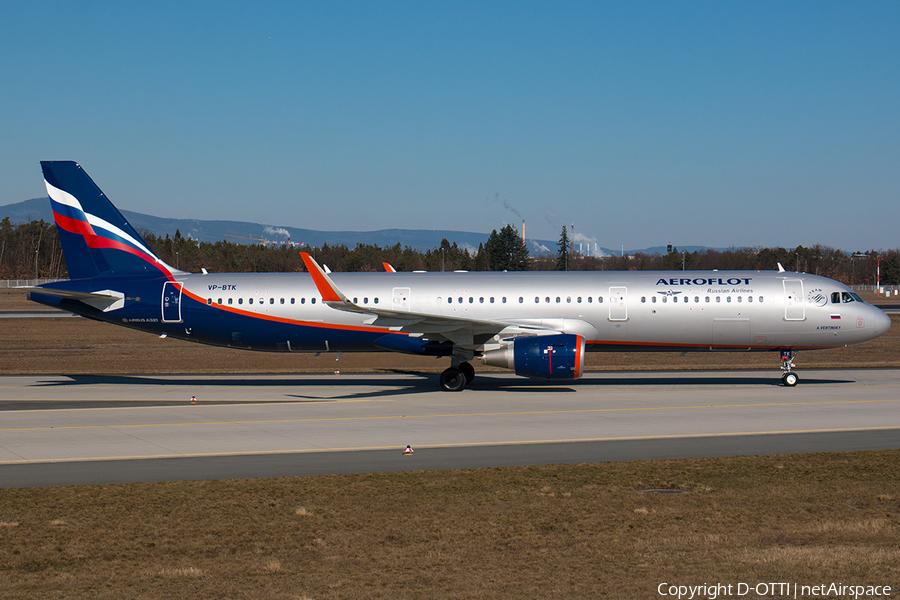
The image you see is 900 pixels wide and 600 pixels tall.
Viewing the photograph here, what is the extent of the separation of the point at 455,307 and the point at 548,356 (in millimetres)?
4669

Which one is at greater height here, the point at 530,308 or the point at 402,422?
the point at 530,308

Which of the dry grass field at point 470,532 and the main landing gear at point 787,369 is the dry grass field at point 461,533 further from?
the main landing gear at point 787,369

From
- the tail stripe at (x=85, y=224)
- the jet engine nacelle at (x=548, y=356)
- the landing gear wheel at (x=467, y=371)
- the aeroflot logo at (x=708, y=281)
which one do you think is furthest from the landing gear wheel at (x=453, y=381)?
the tail stripe at (x=85, y=224)

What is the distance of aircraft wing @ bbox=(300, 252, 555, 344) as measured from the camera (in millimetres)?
26281

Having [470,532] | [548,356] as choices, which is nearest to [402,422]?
[548,356]

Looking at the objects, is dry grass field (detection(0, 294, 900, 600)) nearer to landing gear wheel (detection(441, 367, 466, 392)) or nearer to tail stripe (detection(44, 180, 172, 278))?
landing gear wheel (detection(441, 367, 466, 392))

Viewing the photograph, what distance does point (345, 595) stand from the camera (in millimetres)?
8734

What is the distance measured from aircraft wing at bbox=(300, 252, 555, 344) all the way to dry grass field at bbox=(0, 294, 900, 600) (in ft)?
33.3

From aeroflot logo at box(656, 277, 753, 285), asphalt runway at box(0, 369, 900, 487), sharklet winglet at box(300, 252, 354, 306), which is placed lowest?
asphalt runway at box(0, 369, 900, 487)

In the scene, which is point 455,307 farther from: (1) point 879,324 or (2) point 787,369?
(1) point 879,324

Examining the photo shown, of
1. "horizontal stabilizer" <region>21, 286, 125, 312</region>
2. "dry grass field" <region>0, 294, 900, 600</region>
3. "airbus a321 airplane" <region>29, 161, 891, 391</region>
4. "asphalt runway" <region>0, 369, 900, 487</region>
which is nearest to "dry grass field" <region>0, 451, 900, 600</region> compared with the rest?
"dry grass field" <region>0, 294, 900, 600</region>

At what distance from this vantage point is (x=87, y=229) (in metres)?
30.6

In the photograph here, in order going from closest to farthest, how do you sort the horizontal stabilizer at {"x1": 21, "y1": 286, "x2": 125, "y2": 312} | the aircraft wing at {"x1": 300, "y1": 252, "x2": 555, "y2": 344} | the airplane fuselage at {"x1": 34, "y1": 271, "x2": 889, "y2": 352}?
1. the aircraft wing at {"x1": 300, "y1": 252, "x2": 555, "y2": 344}
2. the airplane fuselage at {"x1": 34, "y1": 271, "x2": 889, "y2": 352}
3. the horizontal stabilizer at {"x1": 21, "y1": 286, "x2": 125, "y2": 312}

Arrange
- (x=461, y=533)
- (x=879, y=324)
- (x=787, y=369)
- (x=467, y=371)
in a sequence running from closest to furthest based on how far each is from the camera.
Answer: (x=461, y=533) → (x=879, y=324) → (x=787, y=369) → (x=467, y=371)
